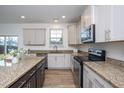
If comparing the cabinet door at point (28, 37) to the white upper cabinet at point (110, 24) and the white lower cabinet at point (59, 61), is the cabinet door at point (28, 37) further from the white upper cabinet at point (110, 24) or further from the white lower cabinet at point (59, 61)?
the white upper cabinet at point (110, 24)

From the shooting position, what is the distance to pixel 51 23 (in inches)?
364

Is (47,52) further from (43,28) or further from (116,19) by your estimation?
(116,19)

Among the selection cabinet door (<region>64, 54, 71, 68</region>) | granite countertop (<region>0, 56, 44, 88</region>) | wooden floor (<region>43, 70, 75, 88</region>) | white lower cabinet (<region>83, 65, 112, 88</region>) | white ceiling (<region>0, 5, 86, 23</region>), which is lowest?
wooden floor (<region>43, 70, 75, 88</region>)

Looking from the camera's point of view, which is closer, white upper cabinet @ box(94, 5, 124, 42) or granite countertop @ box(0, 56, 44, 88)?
granite countertop @ box(0, 56, 44, 88)

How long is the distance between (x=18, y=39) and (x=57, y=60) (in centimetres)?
225

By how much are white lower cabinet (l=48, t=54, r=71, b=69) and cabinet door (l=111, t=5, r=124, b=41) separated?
6207mm

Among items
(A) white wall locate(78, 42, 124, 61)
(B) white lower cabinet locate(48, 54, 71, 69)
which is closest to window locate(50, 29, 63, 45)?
(B) white lower cabinet locate(48, 54, 71, 69)

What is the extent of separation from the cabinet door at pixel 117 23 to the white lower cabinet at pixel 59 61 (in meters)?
6.21

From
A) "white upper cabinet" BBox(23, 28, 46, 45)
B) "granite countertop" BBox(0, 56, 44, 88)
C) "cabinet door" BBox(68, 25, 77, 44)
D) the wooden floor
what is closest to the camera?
"granite countertop" BBox(0, 56, 44, 88)

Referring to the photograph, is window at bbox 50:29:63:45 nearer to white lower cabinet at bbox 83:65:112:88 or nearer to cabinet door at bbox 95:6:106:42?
cabinet door at bbox 95:6:106:42

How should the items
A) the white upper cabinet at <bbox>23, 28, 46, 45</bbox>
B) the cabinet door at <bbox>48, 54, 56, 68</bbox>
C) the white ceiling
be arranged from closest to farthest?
the white ceiling < the cabinet door at <bbox>48, 54, 56, 68</bbox> < the white upper cabinet at <bbox>23, 28, 46, 45</bbox>

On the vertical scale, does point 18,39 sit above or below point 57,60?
above

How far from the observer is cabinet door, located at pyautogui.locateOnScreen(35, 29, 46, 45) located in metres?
9.13
